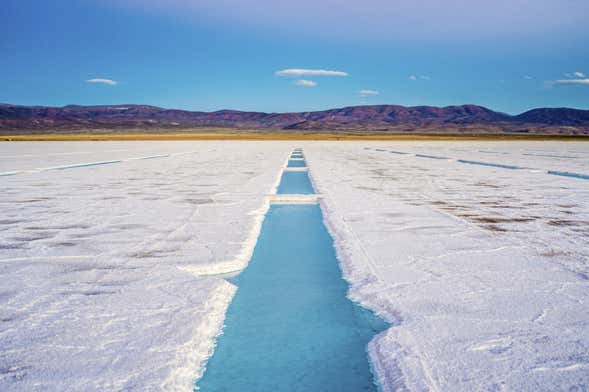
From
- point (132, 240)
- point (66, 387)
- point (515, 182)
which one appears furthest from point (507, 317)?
point (515, 182)

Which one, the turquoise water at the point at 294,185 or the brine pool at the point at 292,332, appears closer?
the brine pool at the point at 292,332

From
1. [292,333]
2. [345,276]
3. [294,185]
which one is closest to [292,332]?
[292,333]

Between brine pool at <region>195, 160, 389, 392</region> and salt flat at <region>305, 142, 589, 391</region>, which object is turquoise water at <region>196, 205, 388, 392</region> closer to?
brine pool at <region>195, 160, 389, 392</region>

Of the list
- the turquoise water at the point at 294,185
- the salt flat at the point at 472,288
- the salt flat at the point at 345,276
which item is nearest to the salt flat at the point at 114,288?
the salt flat at the point at 345,276

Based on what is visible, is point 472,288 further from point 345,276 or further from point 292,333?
point 292,333

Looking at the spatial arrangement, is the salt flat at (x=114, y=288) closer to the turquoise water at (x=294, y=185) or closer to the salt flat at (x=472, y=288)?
the salt flat at (x=472, y=288)

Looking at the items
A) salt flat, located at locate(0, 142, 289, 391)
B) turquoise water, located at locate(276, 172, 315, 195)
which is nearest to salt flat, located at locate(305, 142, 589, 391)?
salt flat, located at locate(0, 142, 289, 391)
